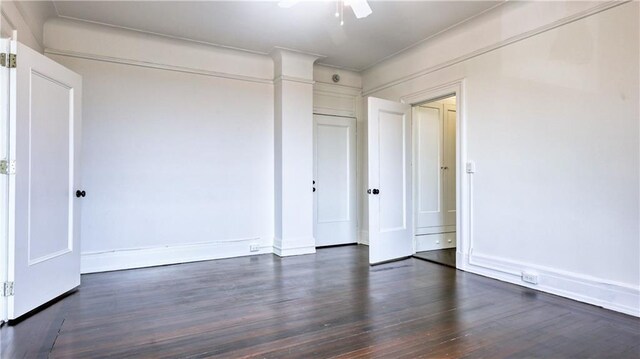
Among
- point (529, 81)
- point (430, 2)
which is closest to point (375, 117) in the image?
point (430, 2)

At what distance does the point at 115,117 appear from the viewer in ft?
13.4

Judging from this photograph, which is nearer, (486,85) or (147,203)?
(486,85)

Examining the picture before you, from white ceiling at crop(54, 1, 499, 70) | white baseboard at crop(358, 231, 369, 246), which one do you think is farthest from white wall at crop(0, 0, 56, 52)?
white baseboard at crop(358, 231, 369, 246)

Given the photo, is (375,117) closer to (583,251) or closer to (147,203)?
(583,251)

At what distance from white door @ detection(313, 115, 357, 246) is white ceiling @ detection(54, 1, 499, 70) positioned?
127 cm

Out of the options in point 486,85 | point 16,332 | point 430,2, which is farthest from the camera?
point 486,85

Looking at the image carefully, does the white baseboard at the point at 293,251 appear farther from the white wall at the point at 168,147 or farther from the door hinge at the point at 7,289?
the door hinge at the point at 7,289

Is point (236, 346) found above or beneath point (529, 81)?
beneath

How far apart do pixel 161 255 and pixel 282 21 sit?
3033 millimetres

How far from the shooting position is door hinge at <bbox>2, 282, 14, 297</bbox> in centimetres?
256

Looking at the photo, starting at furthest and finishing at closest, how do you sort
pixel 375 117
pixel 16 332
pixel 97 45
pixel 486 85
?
pixel 375 117
pixel 97 45
pixel 486 85
pixel 16 332

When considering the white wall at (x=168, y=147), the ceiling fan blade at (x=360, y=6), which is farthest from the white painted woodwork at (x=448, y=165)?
the ceiling fan blade at (x=360, y=6)

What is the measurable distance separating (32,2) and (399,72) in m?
4.04

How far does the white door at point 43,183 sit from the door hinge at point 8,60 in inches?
1.2
